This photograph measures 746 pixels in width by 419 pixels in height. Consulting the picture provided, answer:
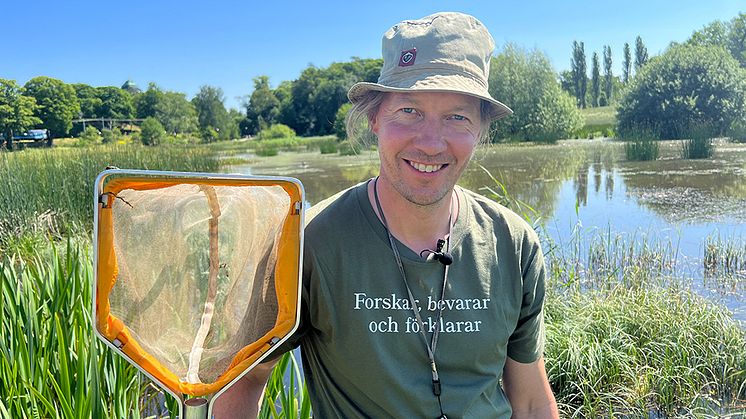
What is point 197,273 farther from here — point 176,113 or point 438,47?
point 176,113

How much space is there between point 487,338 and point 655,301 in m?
2.90

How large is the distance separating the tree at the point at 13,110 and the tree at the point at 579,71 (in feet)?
158

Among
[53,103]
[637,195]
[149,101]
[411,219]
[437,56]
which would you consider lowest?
[637,195]

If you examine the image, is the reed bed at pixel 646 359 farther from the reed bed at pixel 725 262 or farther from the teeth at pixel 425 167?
the teeth at pixel 425 167

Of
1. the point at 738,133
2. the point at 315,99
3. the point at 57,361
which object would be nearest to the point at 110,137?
the point at 315,99

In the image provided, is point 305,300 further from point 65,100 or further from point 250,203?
point 65,100

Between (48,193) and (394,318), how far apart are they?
25.7ft

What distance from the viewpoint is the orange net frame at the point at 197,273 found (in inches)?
34.5

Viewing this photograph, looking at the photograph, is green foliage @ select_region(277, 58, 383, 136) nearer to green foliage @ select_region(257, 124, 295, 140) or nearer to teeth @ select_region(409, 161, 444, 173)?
green foliage @ select_region(257, 124, 295, 140)

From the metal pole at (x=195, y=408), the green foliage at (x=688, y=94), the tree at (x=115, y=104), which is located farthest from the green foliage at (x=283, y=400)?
the tree at (x=115, y=104)

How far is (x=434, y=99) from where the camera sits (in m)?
1.30

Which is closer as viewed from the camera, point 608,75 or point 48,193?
point 48,193

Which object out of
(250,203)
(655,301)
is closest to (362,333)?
(250,203)

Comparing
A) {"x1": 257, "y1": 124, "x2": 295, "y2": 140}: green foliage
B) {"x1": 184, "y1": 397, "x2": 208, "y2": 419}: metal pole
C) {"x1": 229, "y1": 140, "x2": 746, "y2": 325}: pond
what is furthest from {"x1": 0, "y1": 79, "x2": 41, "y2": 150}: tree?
{"x1": 184, "y1": 397, "x2": 208, "y2": 419}: metal pole
